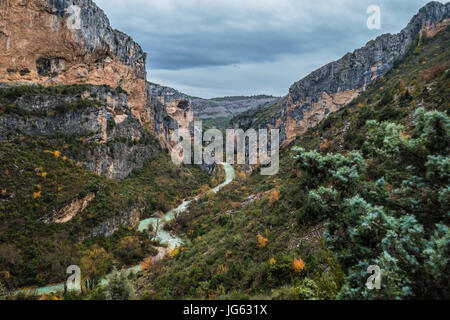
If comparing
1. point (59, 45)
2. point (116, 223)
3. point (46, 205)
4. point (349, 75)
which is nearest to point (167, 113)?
point (59, 45)

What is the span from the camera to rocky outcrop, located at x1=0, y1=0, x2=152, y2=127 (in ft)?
97.2

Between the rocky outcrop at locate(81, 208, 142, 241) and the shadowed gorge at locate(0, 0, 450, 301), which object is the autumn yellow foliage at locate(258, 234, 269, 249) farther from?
the rocky outcrop at locate(81, 208, 142, 241)

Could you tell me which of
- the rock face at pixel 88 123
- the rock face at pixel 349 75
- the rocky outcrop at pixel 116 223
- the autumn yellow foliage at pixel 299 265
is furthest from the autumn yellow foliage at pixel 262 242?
the rock face at pixel 349 75

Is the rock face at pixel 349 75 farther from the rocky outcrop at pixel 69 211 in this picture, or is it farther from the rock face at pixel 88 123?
the rocky outcrop at pixel 69 211

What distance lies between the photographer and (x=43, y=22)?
3194cm

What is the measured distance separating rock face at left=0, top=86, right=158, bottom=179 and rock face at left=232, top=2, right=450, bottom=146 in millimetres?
38052

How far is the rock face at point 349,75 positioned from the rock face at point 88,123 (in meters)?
38.1

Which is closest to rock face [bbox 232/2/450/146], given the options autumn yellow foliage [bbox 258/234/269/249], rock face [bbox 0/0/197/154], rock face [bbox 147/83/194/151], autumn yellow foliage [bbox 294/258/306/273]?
rock face [bbox 147/83/194/151]

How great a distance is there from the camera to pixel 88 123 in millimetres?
35844

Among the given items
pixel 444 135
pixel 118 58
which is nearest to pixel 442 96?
pixel 444 135

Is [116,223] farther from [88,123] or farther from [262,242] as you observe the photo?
[262,242]

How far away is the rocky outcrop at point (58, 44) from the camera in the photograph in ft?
97.2

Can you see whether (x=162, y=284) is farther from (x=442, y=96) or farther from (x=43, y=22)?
(x=43, y=22)

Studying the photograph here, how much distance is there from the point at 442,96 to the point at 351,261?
14463mm
